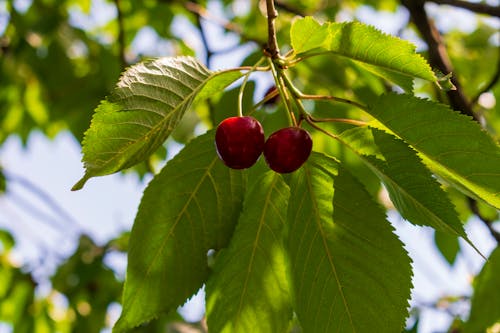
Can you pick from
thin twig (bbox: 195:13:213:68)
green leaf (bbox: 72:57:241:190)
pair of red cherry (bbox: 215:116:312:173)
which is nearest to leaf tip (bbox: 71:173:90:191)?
green leaf (bbox: 72:57:241:190)

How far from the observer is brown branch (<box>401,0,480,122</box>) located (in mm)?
2072

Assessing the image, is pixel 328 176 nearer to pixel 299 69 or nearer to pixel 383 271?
pixel 383 271

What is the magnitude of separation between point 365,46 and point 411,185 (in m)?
0.27

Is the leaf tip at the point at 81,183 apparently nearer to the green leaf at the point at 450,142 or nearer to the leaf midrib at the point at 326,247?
the leaf midrib at the point at 326,247

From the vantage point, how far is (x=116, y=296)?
379cm

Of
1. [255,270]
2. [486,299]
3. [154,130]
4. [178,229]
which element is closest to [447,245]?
[486,299]

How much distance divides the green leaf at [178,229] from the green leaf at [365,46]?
323 millimetres

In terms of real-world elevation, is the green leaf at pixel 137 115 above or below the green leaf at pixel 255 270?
above

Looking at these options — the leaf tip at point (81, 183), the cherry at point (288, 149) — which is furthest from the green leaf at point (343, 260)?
the leaf tip at point (81, 183)

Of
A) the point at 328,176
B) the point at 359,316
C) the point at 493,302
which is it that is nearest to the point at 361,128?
the point at 328,176

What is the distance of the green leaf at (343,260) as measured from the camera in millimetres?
1269

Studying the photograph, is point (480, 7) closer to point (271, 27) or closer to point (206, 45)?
point (271, 27)

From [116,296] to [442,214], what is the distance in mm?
2941

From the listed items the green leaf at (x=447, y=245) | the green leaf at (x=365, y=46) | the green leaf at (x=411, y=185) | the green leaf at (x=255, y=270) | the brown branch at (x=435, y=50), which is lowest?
the green leaf at (x=447, y=245)
